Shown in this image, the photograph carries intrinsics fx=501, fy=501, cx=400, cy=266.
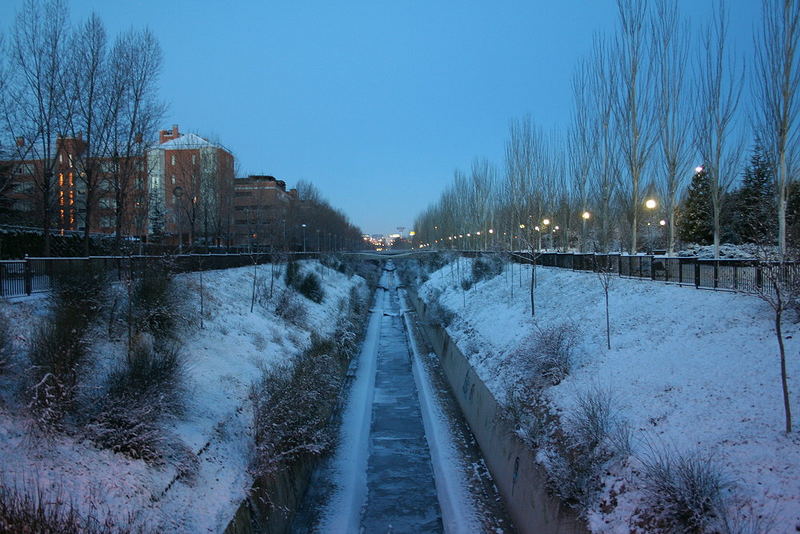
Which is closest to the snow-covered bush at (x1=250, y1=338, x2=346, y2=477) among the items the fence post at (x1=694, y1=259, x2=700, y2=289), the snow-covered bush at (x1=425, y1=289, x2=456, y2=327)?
the snow-covered bush at (x1=425, y1=289, x2=456, y2=327)

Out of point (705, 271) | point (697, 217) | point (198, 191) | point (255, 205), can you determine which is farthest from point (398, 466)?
point (255, 205)

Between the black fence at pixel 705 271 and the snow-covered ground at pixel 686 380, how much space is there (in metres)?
0.58

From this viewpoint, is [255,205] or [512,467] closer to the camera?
[512,467]

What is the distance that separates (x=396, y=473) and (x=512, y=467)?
3354mm

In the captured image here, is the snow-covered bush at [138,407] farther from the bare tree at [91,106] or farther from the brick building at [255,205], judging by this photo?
the brick building at [255,205]

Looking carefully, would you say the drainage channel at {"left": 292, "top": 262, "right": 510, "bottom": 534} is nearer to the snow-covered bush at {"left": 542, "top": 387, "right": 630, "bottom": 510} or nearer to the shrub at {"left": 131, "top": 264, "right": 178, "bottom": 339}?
the snow-covered bush at {"left": 542, "top": 387, "right": 630, "bottom": 510}

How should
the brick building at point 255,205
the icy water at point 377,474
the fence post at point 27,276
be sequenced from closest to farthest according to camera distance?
the icy water at point 377,474 → the fence post at point 27,276 → the brick building at point 255,205

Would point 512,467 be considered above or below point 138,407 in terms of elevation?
below

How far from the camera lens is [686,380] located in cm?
980

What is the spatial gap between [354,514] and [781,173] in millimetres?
20047

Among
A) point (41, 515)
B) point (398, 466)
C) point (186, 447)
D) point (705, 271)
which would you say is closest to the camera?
point (41, 515)

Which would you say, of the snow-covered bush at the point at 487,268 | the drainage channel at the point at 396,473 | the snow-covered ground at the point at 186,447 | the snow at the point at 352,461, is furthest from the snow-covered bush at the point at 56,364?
the snow-covered bush at the point at 487,268

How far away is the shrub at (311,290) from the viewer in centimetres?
3331

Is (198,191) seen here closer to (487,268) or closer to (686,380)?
(487,268)
